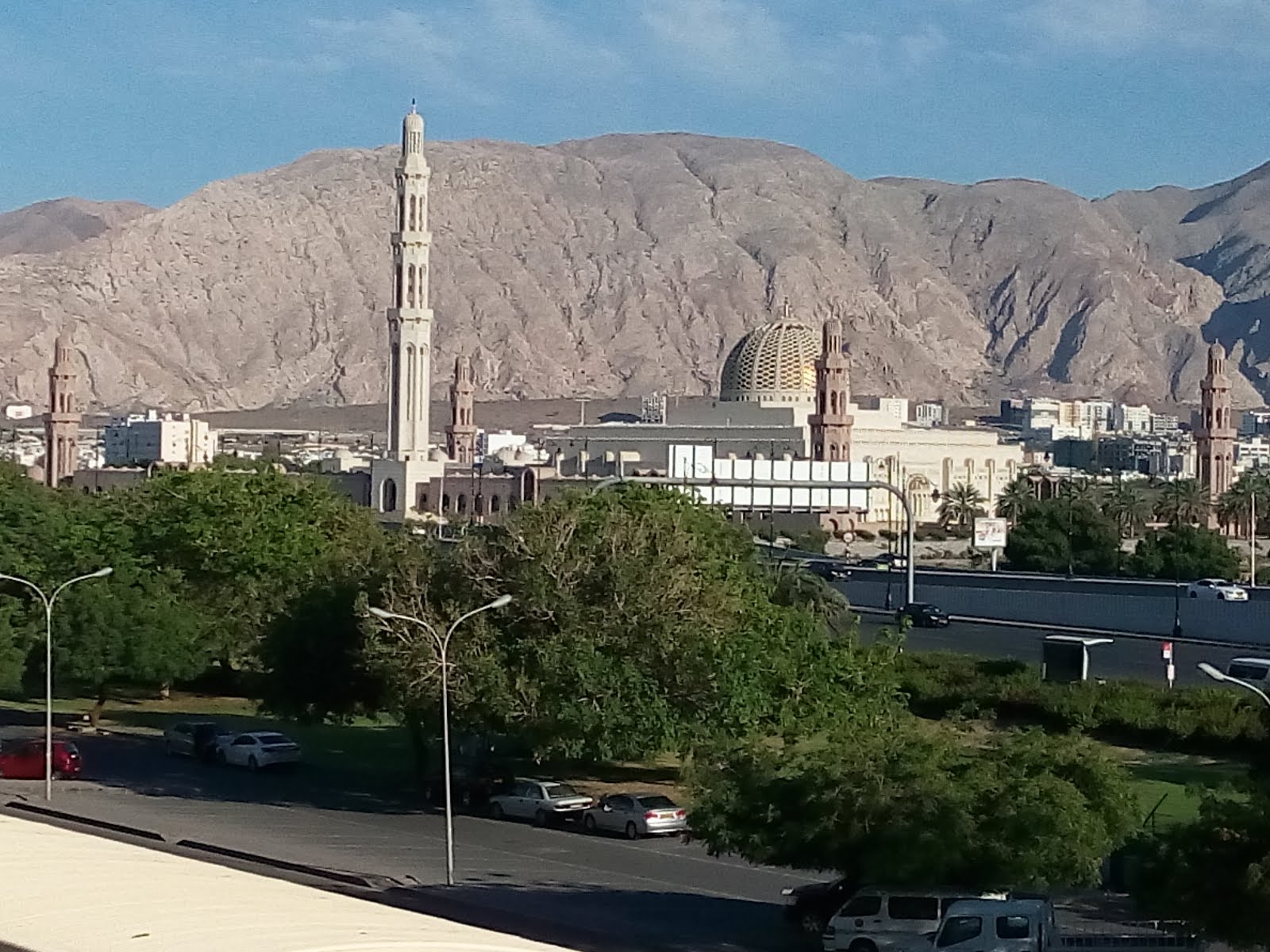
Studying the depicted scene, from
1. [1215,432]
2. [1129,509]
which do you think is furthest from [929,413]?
[1129,509]

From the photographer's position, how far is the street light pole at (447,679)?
78.3 ft

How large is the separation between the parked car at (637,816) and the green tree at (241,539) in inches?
518

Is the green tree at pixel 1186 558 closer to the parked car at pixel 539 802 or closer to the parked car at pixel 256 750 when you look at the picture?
the parked car at pixel 256 750

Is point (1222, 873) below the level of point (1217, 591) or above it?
below

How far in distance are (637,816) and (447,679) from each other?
319 cm

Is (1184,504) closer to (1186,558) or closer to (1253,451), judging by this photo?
(1186,558)

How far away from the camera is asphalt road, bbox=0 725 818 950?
2189cm

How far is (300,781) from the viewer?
32781 millimetres

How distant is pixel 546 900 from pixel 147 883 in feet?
28.3

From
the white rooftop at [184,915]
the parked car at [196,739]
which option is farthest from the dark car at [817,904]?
the parked car at [196,739]

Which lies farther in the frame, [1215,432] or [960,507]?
[1215,432]

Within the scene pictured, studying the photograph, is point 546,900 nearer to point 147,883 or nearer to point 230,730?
point 147,883

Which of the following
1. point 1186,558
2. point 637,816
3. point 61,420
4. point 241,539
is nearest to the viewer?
point 637,816

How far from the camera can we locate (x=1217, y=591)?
50.5 metres
